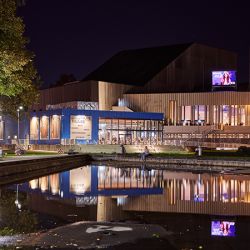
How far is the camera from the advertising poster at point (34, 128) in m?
65.5

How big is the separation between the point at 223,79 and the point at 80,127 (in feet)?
70.3

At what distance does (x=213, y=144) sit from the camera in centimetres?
5834

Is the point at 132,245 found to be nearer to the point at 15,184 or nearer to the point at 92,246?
the point at 92,246

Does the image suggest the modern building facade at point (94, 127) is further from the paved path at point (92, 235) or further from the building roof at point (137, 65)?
the paved path at point (92, 235)

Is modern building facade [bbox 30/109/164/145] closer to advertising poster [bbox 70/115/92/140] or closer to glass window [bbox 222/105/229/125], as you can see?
advertising poster [bbox 70/115/92/140]

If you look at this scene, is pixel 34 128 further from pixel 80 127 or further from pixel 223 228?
pixel 223 228

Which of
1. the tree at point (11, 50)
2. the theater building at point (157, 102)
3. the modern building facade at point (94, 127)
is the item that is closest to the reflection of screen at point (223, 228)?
the tree at point (11, 50)

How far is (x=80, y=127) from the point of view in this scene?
204 feet

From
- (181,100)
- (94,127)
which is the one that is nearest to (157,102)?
(181,100)

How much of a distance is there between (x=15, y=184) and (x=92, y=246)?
14.1 m

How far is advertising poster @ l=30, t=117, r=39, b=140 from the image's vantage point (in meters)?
65.5

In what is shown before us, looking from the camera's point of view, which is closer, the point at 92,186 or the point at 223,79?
the point at 92,186

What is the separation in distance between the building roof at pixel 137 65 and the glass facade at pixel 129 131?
1121 cm

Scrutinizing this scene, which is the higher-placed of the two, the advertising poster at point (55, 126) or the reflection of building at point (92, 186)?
the advertising poster at point (55, 126)
